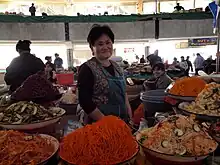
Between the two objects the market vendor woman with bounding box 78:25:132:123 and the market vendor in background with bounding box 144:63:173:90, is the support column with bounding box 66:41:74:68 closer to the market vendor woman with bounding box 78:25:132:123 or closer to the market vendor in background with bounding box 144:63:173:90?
the market vendor in background with bounding box 144:63:173:90

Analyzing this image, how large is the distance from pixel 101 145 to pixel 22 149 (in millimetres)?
301

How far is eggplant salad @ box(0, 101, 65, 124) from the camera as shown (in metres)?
1.22

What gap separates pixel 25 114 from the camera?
1.26 metres

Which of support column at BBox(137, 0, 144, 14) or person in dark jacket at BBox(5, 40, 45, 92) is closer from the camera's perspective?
person in dark jacket at BBox(5, 40, 45, 92)

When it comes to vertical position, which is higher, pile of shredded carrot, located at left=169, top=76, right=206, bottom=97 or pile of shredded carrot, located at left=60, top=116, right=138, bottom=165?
pile of shredded carrot, located at left=169, top=76, right=206, bottom=97

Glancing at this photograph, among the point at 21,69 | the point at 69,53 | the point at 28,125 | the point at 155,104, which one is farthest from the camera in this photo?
the point at 69,53

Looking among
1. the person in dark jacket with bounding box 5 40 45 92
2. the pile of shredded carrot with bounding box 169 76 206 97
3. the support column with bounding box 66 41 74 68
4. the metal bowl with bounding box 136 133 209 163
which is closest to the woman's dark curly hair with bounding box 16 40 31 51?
the person in dark jacket with bounding box 5 40 45 92

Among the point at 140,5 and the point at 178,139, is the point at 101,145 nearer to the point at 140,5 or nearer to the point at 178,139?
the point at 178,139

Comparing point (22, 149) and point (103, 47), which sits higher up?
point (103, 47)

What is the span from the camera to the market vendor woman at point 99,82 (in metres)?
1.63

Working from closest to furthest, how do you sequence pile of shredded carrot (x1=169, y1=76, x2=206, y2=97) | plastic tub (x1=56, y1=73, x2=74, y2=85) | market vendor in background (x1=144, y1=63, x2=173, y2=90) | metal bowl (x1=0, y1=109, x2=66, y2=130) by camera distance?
metal bowl (x1=0, y1=109, x2=66, y2=130) → pile of shredded carrot (x1=169, y1=76, x2=206, y2=97) → market vendor in background (x1=144, y1=63, x2=173, y2=90) → plastic tub (x1=56, y1=73, x2=74, y2=85)

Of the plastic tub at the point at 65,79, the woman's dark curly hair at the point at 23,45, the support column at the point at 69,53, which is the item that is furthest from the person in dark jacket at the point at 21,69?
the support column at the point at 69,53

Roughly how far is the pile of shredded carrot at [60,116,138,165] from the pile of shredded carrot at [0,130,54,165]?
0.26 feet

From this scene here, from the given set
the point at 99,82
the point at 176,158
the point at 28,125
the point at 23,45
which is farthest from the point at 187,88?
the point at 23,45
